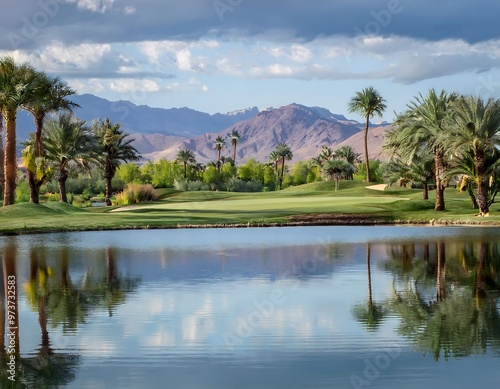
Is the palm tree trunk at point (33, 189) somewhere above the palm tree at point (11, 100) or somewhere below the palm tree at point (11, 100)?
below

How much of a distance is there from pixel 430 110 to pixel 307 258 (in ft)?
102

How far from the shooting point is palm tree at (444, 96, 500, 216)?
166 ft

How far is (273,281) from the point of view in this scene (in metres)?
22.0

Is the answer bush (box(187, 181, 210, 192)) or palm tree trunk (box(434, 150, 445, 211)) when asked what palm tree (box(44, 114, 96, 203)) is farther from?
bush (box(187, 181, 210, 192))

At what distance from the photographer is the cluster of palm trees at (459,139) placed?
5088cm

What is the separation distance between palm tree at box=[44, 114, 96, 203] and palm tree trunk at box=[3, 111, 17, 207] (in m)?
12.1

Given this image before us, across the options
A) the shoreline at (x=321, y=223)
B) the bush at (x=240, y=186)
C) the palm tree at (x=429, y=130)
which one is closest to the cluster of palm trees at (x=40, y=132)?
the shoreline at (x=321, y=223)

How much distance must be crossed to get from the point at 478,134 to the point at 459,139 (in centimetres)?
118

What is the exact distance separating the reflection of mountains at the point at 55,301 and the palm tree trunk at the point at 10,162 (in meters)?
27.1

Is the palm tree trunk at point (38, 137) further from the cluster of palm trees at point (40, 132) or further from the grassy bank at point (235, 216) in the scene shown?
the grassy bank at point (235, 216)

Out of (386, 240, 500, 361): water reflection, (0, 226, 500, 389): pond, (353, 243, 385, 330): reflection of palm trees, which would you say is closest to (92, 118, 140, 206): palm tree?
(0, 226, 500, 389): pond

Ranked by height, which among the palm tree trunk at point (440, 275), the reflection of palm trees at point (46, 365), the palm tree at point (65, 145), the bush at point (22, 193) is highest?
the palm tree at point (65, 145)

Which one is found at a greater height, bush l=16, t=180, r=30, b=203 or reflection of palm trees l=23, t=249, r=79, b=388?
bush l=16, t=180, r=30, b=203

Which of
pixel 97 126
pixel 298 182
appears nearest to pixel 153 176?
pixel 298 182
